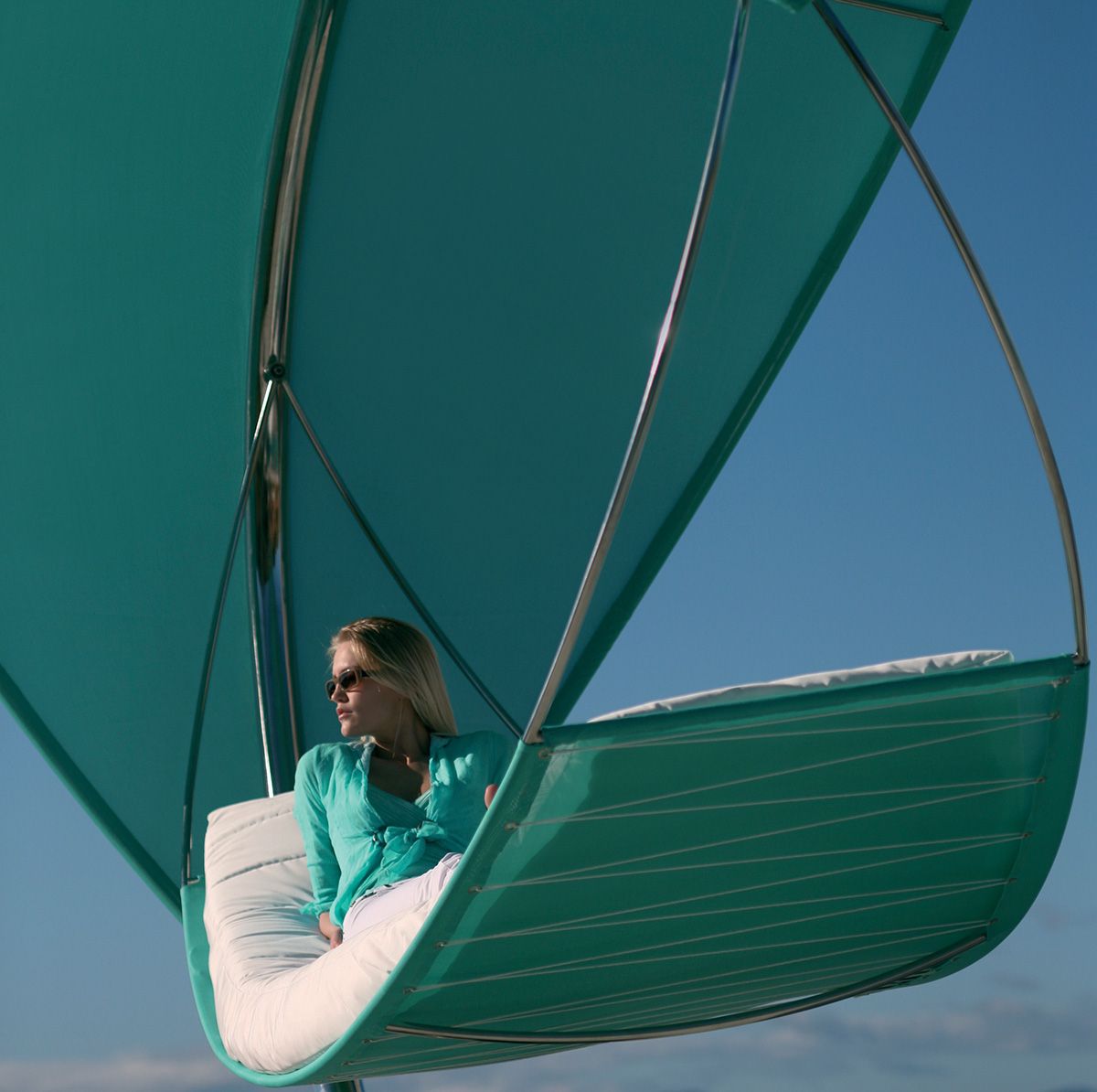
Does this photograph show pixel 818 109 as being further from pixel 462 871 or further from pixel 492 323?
pixel 462 871

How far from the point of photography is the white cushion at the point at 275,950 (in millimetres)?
2213

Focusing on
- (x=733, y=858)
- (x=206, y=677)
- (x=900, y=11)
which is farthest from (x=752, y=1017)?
(x=900, y=11)

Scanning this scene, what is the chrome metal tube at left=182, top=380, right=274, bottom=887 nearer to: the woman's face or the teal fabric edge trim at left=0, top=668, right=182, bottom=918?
the teal fabric edge trim at left=0, top=668, right=182, bottom=918

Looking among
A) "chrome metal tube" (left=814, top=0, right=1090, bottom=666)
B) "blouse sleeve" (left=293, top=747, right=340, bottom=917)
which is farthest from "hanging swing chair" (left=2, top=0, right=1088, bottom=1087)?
"blouse sleeve" (left=293, top=747, right=340, bottom=917)

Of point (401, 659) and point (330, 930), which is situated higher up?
point (401, 659)

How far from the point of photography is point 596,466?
4363 mm

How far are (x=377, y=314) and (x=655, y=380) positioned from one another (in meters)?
2.36

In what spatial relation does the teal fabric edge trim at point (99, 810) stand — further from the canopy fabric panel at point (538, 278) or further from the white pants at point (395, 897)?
the white pants at point (395, 897)

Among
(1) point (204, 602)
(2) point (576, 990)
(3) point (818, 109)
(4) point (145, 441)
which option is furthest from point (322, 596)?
(2) point (576, 990)

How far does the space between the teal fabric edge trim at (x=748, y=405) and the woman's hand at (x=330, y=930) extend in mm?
1617

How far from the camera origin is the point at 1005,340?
2.14m

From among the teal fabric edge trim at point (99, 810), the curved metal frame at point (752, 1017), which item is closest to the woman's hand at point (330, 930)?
the curved metal frame at point (752, 1017)

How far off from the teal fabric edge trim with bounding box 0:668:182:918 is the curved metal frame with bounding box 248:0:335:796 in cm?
39

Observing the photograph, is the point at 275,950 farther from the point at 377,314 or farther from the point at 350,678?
the point at 377,314
